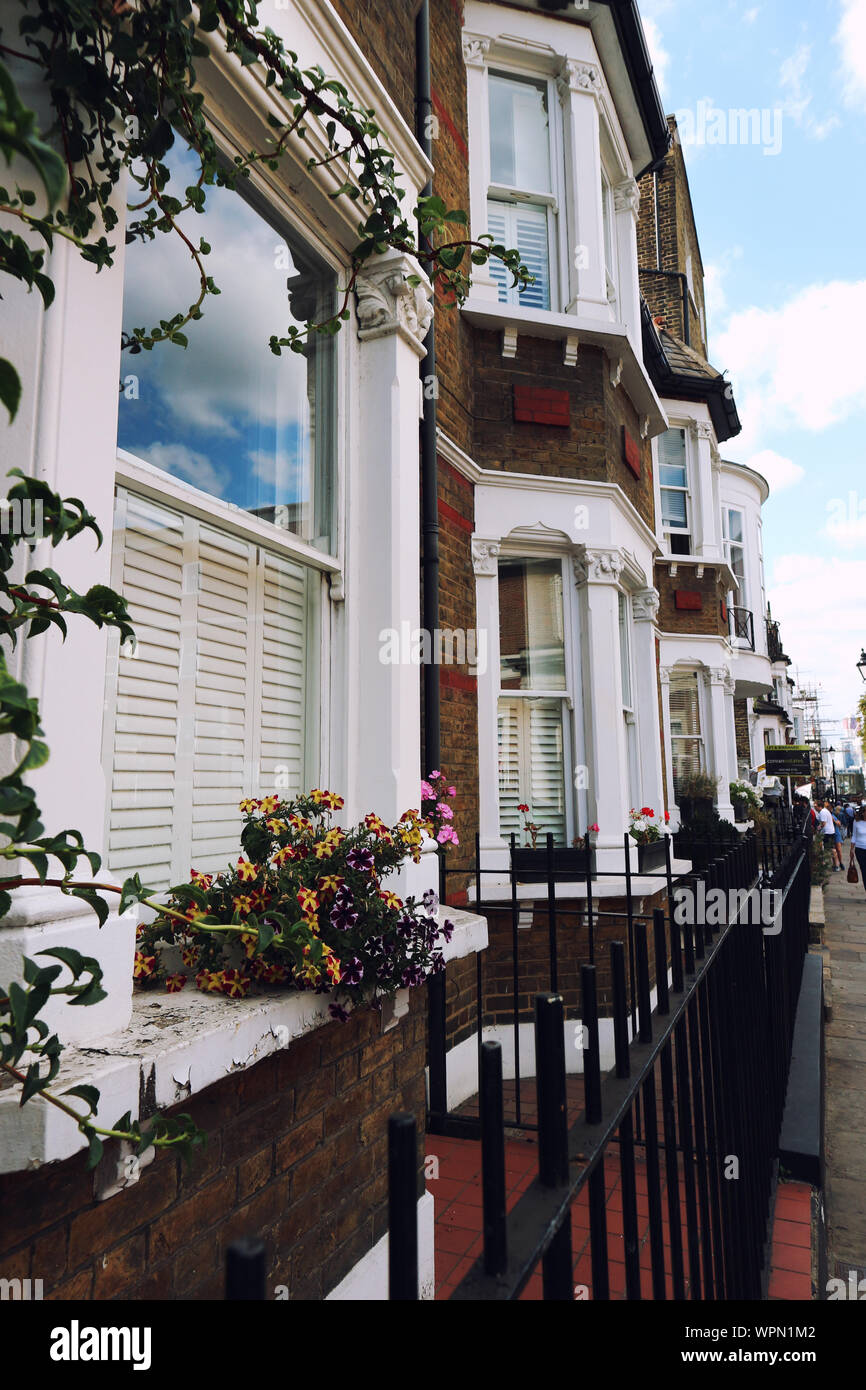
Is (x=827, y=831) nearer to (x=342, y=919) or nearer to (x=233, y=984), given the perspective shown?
(x=342, y=919)

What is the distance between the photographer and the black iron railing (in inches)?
34.4

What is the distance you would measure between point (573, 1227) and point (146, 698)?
2997mm

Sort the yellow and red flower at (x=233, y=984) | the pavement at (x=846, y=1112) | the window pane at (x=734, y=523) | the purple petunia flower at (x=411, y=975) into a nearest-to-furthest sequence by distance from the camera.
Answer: the yellow and red flower at (x=233, y=984) → the purple petunia flower at (x=411, y=975) → the pavement at (x=846, y=1112) → the window pane at (x=734, y=523)

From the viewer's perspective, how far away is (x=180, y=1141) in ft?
4.44

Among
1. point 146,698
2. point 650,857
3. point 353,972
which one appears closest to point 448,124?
point 146,698

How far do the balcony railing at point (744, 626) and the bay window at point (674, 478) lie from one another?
19.3 ft

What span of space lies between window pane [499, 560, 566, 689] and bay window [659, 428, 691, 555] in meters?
6.30

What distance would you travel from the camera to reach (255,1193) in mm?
1881

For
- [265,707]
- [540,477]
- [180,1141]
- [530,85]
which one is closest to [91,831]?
[180,1141]

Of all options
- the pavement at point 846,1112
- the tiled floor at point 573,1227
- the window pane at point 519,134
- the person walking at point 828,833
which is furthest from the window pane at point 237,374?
the person walking at point 828,833

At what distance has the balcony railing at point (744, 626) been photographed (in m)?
17.2

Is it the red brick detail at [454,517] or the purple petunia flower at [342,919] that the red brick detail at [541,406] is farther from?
the purple petunia flower at [342,919]
